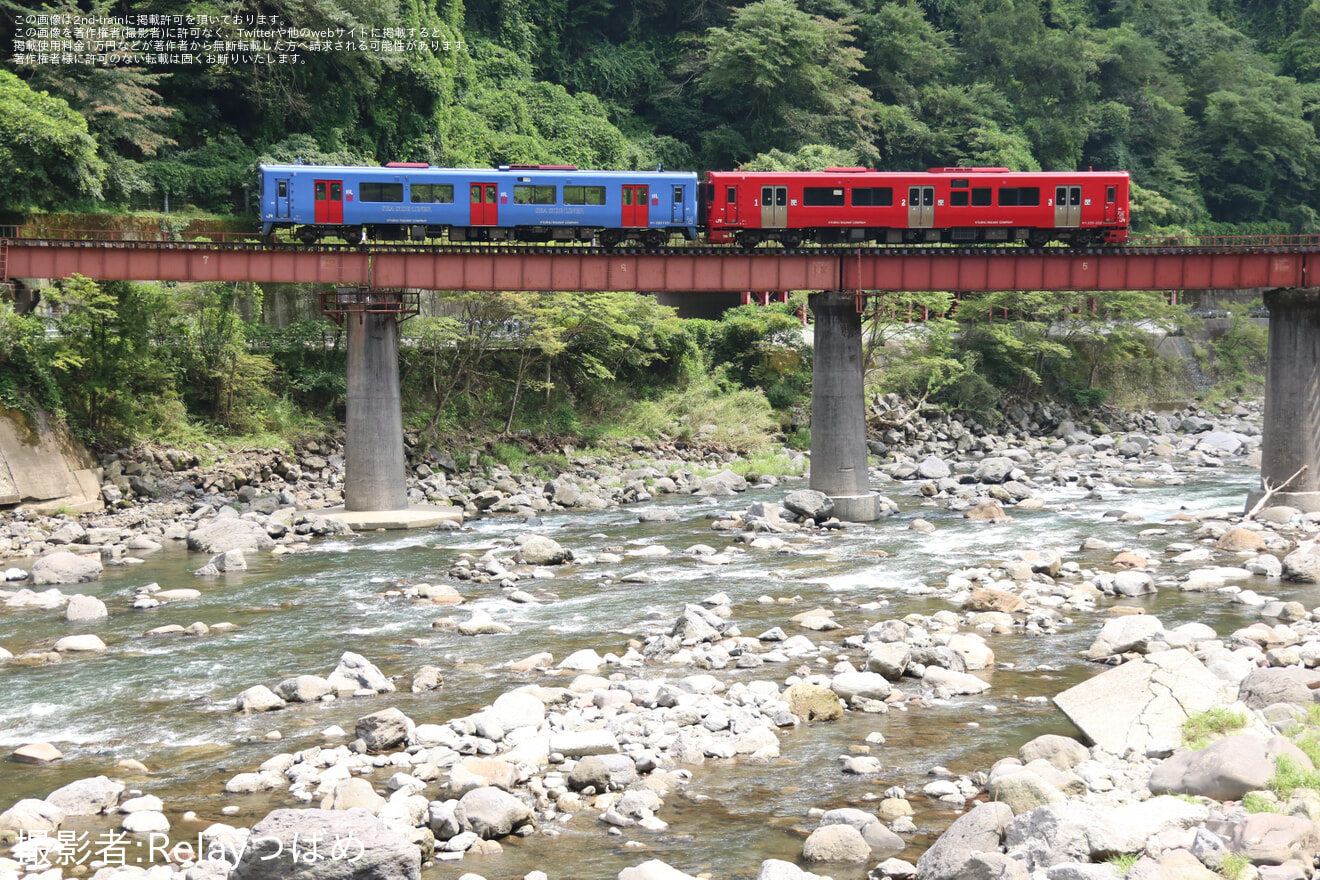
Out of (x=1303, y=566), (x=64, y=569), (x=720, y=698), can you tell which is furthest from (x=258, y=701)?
(x=1303, y=566)

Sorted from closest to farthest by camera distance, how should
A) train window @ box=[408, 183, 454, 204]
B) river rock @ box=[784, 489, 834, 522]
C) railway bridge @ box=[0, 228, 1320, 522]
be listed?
river rock @ box=[784, 489, 834, 522] < railway bridge @ box=[0, 228, 1320, 522] < train window @ box=[408, 183, 454, 204]


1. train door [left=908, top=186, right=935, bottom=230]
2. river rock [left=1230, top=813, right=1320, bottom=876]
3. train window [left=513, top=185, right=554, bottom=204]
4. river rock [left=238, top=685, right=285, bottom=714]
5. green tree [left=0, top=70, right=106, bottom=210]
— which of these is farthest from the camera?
green tree [left=0, top=70, right=106, bottom=210]

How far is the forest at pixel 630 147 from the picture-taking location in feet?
129

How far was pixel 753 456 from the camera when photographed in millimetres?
46781

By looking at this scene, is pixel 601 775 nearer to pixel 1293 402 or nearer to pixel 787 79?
pixel 1293 402

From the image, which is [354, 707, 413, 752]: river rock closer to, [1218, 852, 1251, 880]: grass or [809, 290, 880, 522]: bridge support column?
[1218, 852, 1251, 880]: grass

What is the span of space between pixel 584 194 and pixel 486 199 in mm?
2981

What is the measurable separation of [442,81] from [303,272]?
28.5 m

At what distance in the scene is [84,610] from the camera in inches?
861

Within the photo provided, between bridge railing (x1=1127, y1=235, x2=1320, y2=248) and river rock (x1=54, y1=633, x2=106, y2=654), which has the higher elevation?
bridge railing (x1=1127, y1=235, x2=1320, y2=248)

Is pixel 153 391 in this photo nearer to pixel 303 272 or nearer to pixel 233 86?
pixel 303 272

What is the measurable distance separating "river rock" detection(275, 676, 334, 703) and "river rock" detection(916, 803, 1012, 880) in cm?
926

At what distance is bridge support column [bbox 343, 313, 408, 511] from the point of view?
34.2m

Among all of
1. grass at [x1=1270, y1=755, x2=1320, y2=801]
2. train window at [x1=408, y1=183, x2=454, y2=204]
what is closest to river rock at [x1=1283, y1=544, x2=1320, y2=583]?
grass at [x1=1270, y1=755, x2=1320, y2=801]
